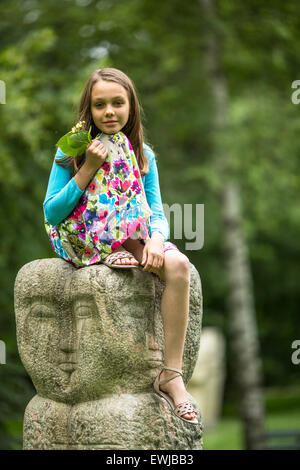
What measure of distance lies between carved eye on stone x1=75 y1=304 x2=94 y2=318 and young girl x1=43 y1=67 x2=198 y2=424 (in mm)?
236

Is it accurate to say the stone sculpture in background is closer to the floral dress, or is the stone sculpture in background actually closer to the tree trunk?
the tree trunk

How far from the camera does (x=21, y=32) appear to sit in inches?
292

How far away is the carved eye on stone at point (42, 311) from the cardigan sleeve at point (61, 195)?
0.42m

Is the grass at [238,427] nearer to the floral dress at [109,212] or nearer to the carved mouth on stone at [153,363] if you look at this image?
the carved mouth on stone at [153,363]

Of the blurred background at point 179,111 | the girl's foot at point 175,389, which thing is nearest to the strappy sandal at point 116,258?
the girl's foot at point 175,389

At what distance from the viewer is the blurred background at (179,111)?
265 inches

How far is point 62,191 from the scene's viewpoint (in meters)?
3.45

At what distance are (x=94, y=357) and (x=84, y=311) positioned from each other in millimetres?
226

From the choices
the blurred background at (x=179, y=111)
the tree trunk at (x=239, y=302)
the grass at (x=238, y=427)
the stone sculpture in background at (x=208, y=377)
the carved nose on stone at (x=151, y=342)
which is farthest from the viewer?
the stone sculpture in background at (x=208, y=377)

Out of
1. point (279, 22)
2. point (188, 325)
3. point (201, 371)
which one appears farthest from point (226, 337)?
point (188, 325)

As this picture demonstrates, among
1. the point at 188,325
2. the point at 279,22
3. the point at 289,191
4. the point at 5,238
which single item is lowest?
the point at 188,325

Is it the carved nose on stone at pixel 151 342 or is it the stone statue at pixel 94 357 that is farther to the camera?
the carved nose on stone at pixel 151 342

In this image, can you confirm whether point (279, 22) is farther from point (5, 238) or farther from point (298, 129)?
point (5, 238)
